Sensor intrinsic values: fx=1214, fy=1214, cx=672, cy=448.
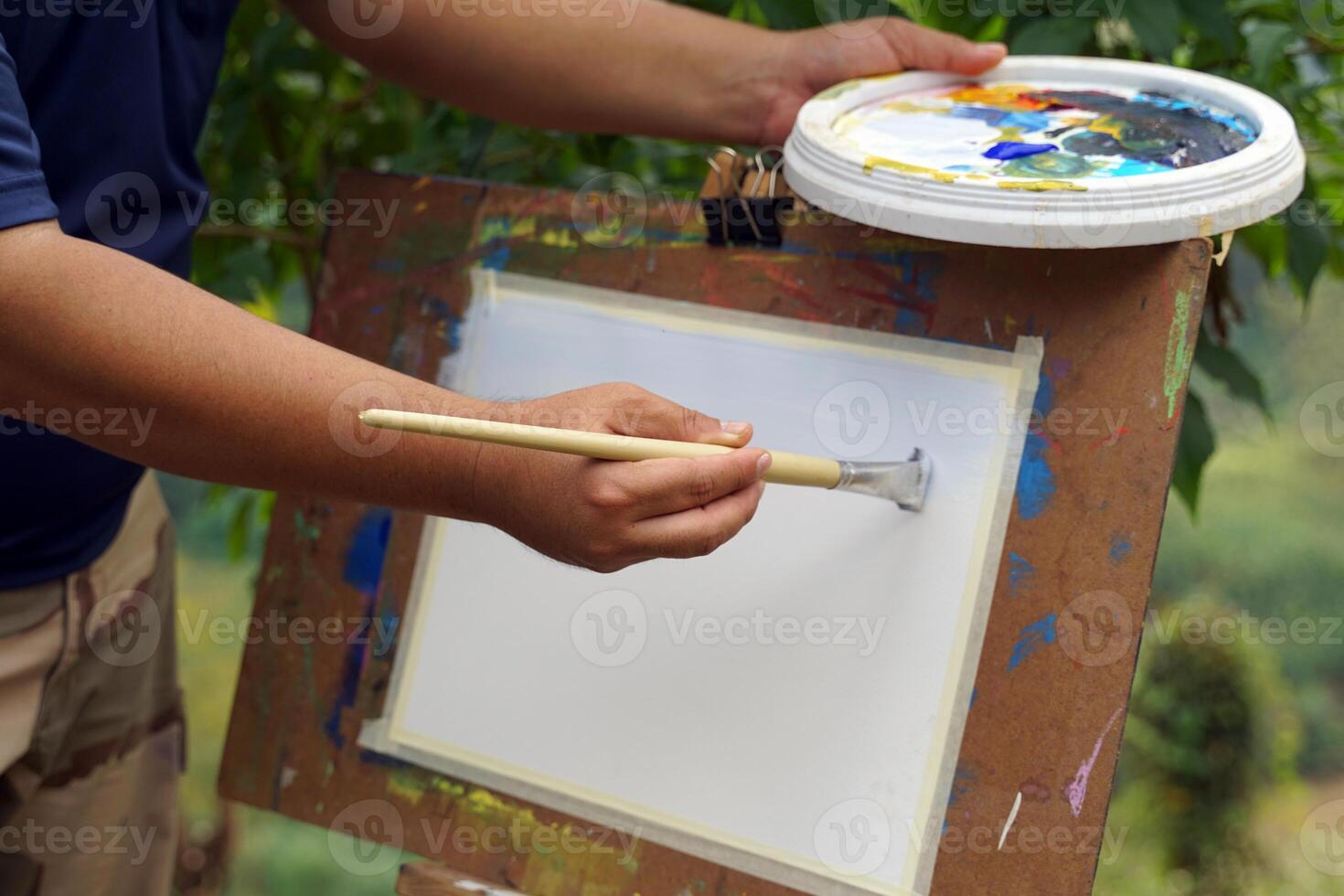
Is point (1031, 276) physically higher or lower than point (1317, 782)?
higher

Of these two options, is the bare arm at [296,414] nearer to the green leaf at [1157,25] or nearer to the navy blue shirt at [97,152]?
the navy blue shirt at [97,152]

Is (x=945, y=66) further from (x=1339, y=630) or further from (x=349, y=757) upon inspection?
(x=1339, y=630)

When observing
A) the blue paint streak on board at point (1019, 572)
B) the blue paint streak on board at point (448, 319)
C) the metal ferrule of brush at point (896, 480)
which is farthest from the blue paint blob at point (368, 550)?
the blue paint streak on board at point (1019, 572)

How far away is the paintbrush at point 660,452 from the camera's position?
2.44ft

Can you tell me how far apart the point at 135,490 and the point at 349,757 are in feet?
1.33

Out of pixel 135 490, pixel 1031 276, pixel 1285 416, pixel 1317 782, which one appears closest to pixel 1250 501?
pixel 1285 416

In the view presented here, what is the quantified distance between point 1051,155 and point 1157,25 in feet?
0.99

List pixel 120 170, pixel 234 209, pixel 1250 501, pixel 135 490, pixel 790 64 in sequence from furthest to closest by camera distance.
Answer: pixel 1250 501
pixel 234 209
pixel 135 490
pixel 790 64
pixel 120 170

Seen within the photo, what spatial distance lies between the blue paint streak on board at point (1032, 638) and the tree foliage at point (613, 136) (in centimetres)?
42

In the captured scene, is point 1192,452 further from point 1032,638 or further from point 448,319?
point 448,319

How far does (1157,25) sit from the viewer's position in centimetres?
118

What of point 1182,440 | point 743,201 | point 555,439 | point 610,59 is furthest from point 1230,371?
point 555,439

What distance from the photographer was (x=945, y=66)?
1199 mm

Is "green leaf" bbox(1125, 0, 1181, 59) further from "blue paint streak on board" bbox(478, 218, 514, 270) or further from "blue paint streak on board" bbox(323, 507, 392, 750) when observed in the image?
"blue paint streak on board" bbox(323, 507, 392, 750)
